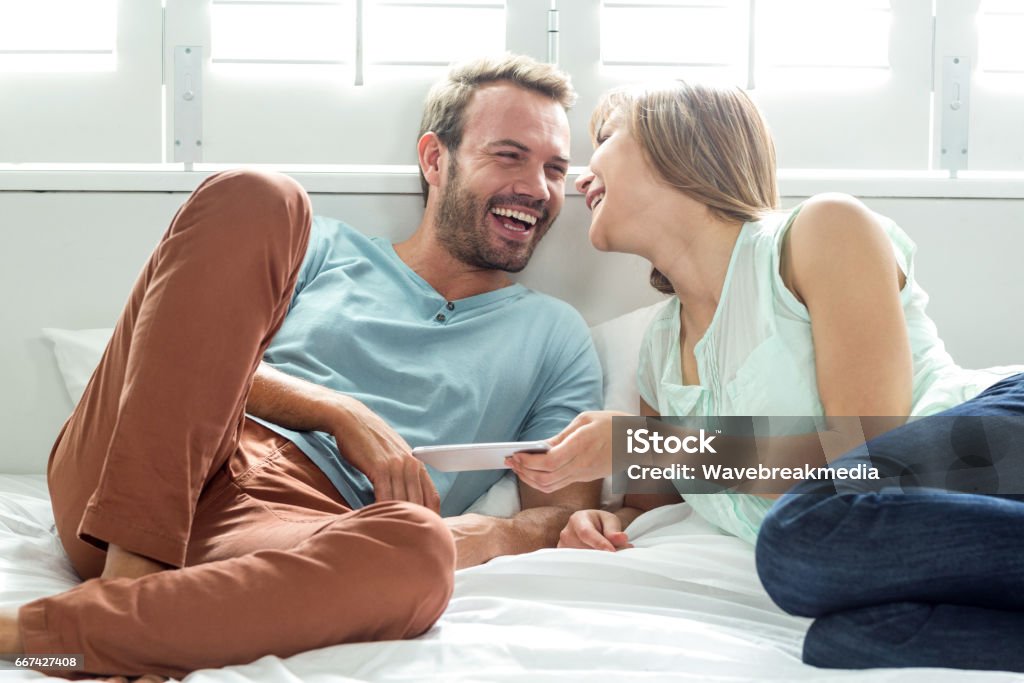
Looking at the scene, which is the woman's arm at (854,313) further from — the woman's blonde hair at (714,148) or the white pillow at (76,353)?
the white pillow at (76,353)

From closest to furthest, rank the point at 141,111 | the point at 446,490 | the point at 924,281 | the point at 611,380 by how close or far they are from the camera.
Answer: the point at 446,490
the point at 611,380
the point at 924,281
the point at 141,111

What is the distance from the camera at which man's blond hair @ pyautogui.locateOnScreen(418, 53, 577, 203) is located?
1733mm

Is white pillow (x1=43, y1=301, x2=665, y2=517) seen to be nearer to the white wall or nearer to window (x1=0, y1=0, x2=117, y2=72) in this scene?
the white wall

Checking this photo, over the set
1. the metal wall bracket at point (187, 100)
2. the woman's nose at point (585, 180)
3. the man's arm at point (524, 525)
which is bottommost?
the man's arm at point (524, 525)

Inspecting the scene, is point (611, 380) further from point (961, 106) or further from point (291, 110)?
point (961, 106)

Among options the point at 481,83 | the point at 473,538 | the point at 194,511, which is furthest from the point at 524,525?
the point at 481,83

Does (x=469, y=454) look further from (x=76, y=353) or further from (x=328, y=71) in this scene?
(x=328, y=71)

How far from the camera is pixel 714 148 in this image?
1380 mm

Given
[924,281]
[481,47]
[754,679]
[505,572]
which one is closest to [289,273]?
[505,572]

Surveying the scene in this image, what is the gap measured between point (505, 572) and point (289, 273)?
1.32 ft

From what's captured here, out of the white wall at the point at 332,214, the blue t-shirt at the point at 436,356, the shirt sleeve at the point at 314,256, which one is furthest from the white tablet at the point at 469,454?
the white wall at the point at 332,214

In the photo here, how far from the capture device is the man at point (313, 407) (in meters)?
0.90

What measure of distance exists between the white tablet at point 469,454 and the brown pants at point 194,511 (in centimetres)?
14

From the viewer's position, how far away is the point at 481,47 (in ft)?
6.30
